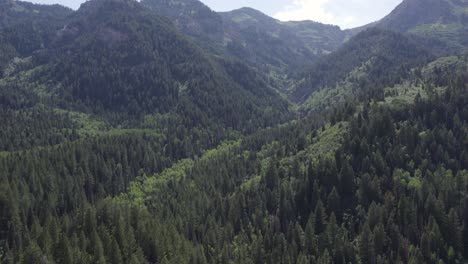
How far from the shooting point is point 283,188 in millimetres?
174125

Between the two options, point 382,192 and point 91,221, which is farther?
point 382,192

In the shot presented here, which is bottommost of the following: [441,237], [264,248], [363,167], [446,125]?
[264,248]

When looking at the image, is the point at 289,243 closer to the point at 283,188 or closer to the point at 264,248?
the point at 264,248

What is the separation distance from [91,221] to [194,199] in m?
58.9

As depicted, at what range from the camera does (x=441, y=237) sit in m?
138

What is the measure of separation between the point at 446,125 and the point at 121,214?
150 metres

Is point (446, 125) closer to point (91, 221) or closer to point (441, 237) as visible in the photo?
point (441, 237)

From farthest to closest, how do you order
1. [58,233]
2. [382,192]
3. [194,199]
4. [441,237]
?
Result: [194,199] → [382,192] → [441,237] → [58,233]

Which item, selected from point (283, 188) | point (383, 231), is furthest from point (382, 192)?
point (283, 188)

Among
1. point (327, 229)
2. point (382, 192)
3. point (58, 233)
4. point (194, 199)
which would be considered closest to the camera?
point (58, 233)

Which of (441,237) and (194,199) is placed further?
(194,199)

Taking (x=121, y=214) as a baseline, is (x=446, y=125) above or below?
above

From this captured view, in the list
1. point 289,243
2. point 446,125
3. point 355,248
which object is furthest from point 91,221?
point 446,125

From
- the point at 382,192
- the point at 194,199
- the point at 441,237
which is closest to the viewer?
the point at 441,237
